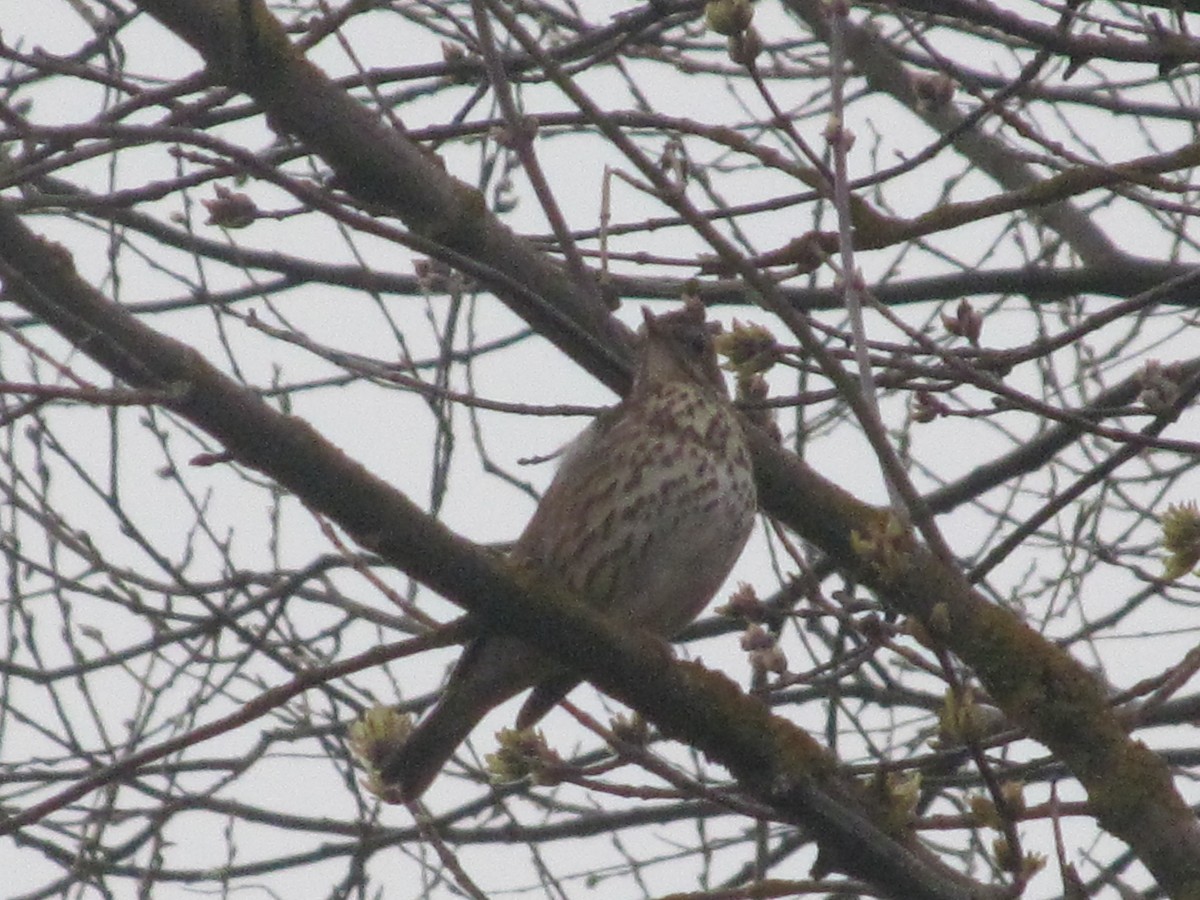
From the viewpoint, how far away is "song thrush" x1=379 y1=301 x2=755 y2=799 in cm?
489

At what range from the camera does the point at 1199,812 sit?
480cm

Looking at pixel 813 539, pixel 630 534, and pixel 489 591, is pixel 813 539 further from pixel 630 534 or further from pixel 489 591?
pixel 489 591

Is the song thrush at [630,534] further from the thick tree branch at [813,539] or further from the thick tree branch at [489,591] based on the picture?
the thick tree branch at [489,591]

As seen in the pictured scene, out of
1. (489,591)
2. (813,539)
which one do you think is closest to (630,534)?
(813,539)

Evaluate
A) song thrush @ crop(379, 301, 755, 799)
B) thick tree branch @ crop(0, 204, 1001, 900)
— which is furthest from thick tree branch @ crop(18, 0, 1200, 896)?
song thrush @ crop(379, 301, 755, 799)

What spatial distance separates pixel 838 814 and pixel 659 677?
43 centimetres

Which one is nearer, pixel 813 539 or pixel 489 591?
pixel 489 591

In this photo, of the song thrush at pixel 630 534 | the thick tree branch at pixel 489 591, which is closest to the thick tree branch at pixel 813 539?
the thick tree branch at pixel 489 591

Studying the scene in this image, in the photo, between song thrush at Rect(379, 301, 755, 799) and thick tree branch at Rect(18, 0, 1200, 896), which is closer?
thick tree branch at Rect(18, 0, 1200, 896)

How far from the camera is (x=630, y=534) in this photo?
16.6 ft

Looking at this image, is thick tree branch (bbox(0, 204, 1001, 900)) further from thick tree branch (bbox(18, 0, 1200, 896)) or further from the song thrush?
the song thrush

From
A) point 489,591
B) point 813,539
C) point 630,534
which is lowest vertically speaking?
point 489,591

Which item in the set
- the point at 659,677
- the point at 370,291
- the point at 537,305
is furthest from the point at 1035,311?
the point at 659,677

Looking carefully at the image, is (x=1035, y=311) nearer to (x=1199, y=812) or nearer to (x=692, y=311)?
(x=1199, y=812)
